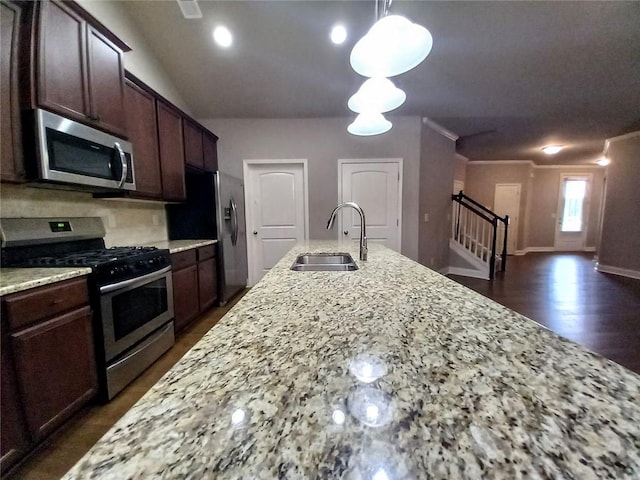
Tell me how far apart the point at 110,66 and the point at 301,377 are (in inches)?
103

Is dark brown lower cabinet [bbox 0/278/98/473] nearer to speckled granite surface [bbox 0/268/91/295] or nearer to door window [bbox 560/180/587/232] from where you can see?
speckled granite surface [bbox 0/268/91/295]

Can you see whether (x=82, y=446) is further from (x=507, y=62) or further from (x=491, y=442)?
(x=507, y=62)

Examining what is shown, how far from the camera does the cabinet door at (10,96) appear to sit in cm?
137

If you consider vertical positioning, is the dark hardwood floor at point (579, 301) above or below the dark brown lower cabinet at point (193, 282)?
below

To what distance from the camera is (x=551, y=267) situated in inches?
217

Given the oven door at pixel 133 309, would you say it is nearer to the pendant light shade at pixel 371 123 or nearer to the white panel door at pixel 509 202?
the pendant light shade at pixel 371 123

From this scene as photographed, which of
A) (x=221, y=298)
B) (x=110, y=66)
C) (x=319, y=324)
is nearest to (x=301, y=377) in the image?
(x=319, y=324)

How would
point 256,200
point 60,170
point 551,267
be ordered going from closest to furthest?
1. point 60,170
2. point 256,200
3. point 551,267

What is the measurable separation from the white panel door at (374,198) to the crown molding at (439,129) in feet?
2.63

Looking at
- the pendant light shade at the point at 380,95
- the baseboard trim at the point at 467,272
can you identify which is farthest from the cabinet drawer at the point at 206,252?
the baseboard trim at the point at 467,272

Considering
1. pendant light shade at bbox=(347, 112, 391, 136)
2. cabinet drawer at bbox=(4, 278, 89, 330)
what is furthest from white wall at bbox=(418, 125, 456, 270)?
cabinet drawer at bbox=(4, 278, 89, 330)

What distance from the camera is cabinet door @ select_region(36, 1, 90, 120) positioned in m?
1.50

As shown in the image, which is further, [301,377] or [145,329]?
[145,329]

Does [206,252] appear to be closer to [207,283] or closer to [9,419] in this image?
[207,283]
